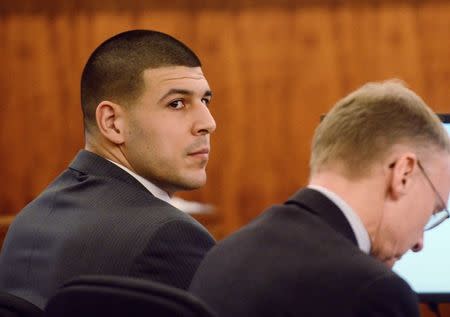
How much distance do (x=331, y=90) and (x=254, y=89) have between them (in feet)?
0.98

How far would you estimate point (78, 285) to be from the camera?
1.13m

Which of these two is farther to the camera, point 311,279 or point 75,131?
point 75,131

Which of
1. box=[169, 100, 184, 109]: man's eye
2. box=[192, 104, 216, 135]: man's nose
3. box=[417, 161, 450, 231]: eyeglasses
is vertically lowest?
box=[417, 161, 450, 231]: eyeglasses

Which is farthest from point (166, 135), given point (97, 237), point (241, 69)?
point (241, 69)

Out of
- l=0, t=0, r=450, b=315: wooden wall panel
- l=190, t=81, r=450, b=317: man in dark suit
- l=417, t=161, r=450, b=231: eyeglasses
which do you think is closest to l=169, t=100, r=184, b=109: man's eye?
l=190, t=81, r=450, b=317: man in dark suit

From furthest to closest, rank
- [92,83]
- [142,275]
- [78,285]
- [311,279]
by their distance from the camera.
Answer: [92,83], [142,275], [311,279], [78,285]

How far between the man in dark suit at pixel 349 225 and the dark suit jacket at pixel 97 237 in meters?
0.18

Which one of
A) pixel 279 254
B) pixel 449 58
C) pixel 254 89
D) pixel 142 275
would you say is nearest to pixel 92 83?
pixel 142 275

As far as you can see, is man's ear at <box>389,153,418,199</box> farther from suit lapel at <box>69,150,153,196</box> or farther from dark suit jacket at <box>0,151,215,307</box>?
suit lapel at <box>69,150,153,196</box>

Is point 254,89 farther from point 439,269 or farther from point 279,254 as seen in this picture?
point 279,254

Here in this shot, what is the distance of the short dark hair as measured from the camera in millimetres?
1896

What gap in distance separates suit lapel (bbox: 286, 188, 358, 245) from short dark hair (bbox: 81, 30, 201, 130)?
63 cm

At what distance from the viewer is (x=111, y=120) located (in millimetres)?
1901

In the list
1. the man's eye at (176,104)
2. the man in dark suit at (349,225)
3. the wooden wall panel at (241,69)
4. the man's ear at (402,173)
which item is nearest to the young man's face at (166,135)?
the man's eye at (176,104)
